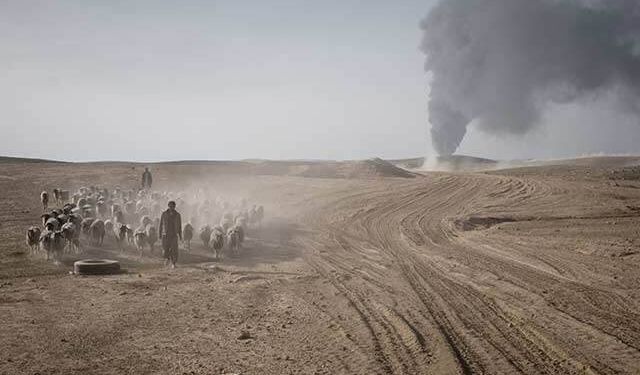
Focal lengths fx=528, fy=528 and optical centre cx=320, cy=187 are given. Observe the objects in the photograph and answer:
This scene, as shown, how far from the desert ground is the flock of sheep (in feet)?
2.04

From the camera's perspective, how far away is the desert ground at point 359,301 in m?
8.57

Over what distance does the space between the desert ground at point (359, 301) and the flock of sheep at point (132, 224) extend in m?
0.62

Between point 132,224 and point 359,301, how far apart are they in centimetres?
1599

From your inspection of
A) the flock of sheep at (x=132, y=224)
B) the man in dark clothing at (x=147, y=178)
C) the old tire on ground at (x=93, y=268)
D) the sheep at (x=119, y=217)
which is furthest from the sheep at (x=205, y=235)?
the man in dark clothing at (x=147, y=178)

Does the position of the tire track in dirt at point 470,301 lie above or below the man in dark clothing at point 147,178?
below

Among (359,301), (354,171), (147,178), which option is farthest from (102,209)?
(354,171)

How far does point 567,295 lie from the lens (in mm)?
12664

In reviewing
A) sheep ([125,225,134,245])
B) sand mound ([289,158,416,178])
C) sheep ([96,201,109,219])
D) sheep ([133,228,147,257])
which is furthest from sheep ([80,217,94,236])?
sand mound ([289,158,416,178])

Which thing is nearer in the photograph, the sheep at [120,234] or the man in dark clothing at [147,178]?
the sheep at [120,234]

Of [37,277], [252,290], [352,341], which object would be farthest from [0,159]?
[352,341]

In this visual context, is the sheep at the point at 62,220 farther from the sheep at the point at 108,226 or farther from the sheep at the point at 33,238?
the sheep at the point at 108,226

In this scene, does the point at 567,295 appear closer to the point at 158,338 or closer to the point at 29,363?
the point at 158,338

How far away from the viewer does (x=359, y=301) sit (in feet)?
40.1

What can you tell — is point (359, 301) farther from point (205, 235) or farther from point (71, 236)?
point (71, 236)
